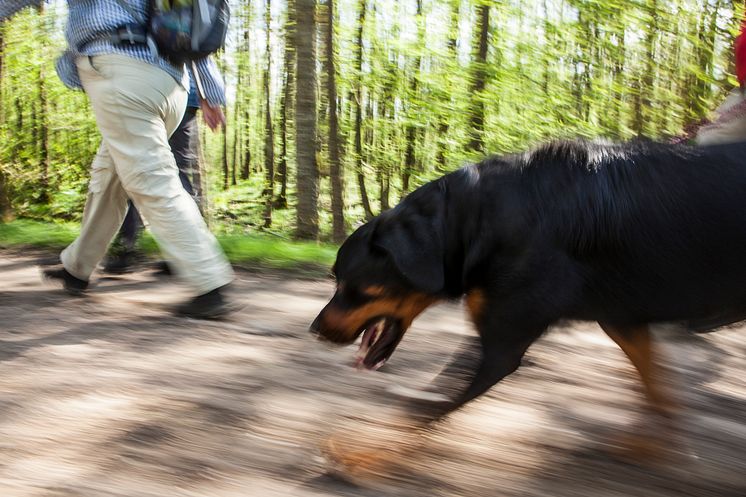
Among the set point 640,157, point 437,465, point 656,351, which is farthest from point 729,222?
point 437,465

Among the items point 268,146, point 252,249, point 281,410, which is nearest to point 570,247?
point 281,410

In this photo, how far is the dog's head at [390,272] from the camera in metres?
2.52

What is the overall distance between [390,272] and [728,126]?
2.31 meters

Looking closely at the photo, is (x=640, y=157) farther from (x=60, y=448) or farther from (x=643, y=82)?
(x=643, y=82)

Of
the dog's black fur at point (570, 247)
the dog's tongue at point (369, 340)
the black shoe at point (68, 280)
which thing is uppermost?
the dog's black fur at point (570, 247)

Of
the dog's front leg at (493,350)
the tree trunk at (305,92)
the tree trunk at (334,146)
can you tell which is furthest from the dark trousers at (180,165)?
the tree trunk at (334,146)

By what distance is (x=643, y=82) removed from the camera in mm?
11375

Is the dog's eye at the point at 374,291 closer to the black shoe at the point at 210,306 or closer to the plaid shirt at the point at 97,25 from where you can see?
the black shoe at the point at 210,306

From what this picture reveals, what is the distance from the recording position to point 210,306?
3883 millimetres

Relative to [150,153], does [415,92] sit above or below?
above

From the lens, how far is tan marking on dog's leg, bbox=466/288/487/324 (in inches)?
96.1

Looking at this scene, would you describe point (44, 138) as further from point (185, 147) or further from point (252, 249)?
point (185, 147)

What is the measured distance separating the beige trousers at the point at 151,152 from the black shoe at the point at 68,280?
0.81 metres

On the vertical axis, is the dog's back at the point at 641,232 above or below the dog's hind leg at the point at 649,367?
above
